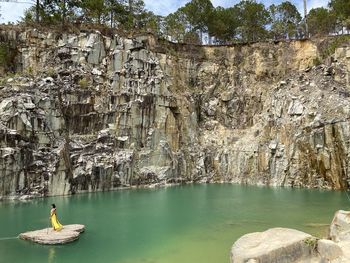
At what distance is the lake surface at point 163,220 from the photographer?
16906mm

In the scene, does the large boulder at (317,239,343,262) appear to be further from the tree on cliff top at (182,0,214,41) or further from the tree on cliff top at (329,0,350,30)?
the tree on cliff top at (182,0,214,41)

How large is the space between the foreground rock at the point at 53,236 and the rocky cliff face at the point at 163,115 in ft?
54.0

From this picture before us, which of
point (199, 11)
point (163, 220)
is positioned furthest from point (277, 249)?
point (199, 11)

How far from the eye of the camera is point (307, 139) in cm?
3950

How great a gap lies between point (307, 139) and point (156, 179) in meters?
17.8

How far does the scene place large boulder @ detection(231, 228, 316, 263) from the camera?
1211 centimetres

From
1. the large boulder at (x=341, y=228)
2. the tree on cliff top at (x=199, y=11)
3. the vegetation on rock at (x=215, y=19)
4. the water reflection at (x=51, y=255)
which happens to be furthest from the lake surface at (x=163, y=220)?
the tree on cliff top at (x=199, y=11)

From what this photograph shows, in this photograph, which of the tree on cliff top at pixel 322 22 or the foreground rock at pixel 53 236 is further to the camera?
the tree on cliff top at pixel 322 22

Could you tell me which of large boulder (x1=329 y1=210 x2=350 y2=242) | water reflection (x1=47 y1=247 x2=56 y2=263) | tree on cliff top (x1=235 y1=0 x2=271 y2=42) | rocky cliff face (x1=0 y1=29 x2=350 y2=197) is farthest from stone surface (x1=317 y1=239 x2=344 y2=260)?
tree on cliff top (x1=235 y1=0 x2=271 y2=42)

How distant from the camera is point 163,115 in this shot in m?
47.3

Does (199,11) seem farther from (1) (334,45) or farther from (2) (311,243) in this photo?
(2) (311,243)

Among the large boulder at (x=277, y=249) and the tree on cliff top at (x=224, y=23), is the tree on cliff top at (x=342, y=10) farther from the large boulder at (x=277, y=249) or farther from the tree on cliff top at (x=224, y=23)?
the large boulder at (x=277, y=249)

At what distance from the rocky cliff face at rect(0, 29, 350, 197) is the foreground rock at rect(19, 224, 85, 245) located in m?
16.4

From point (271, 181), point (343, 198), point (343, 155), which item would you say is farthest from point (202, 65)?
point (343, 198)
